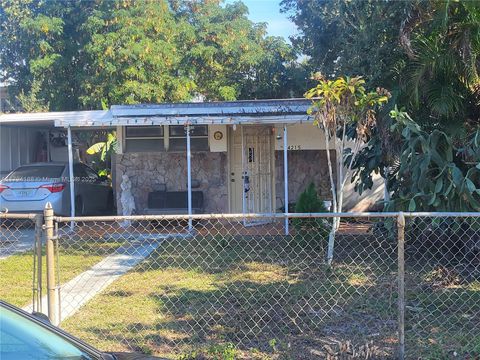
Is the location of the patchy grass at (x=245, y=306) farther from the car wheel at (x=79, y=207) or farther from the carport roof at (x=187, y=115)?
the car wheel at (x=79, y=207)

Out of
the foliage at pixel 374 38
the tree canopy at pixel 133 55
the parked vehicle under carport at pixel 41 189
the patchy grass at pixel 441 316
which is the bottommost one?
the patchy grass at pixel 441 316

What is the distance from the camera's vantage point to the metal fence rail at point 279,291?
15.7ft

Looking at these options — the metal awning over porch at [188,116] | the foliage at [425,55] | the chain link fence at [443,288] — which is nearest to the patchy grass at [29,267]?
the metal awning over porch at [188,116]

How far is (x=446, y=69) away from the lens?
296 inches

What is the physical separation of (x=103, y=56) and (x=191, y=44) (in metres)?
4.36

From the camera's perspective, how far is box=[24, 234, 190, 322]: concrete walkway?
649 cm

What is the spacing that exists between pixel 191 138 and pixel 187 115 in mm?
951

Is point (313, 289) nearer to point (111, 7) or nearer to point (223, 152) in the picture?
point (223, 152)

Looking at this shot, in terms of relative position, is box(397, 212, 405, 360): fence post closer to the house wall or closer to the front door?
the front door

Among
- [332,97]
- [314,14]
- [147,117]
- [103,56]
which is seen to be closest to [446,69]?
[332,97]

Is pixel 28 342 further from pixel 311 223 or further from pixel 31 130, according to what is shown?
pixel 31 130

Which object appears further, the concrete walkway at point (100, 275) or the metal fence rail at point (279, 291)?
the concrete walkway at point (100, 275)

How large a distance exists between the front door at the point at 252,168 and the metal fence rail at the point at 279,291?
2408 mm

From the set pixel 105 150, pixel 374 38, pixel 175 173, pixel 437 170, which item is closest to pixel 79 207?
pixel 175 173
